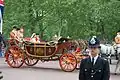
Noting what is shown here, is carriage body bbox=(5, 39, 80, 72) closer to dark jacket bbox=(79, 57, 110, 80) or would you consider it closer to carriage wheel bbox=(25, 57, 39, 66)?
carriage wheel bbox=(25, 57, 39, 66)

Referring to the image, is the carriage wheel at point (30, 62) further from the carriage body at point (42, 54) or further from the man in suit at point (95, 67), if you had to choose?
the man in suit at point (95, 67)

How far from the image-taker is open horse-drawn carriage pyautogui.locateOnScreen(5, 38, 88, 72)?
1695 centimetres

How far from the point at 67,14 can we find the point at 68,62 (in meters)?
17.3

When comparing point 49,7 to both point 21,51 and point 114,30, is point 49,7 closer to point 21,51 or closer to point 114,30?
point 114,30

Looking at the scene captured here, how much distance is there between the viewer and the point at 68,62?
16797 mm

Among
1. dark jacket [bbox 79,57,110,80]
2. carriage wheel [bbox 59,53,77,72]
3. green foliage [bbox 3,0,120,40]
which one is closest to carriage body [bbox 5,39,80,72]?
carriage wheel [bbox 59,53,77,72]

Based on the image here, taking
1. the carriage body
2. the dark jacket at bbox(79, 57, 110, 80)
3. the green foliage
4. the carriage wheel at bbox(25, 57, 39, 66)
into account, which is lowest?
the carriage wheel at bbox(25, 57, 39, 66)

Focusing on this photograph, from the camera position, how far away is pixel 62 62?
55.8ft

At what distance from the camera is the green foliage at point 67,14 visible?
33.8m

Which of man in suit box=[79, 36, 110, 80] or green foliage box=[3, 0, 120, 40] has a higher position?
green foliage box=[3, 0, 120, 40]

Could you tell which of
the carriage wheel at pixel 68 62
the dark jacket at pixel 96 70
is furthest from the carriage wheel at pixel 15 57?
the dark jacket at pixel 96 70

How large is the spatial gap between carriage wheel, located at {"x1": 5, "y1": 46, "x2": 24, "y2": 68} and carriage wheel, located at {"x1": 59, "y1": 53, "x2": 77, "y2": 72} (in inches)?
74.3

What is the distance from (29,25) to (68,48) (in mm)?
18623

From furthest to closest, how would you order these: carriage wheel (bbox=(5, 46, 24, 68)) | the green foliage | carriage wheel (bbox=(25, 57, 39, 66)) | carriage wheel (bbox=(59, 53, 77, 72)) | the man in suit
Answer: the green foliage
carriage wheel (bbox=(25, 57, 39, 66))
carriage wheel (bbox=(5, 46, 24, 68))
carriage wheel (bbox=(59, 53, 77, 72))
the man in suit
